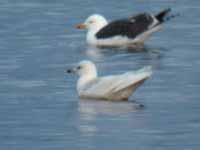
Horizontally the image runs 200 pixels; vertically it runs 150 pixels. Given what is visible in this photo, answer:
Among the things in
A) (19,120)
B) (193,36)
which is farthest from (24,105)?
(193,36)

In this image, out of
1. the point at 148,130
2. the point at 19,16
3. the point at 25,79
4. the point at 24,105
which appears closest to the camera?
the point at 148,130

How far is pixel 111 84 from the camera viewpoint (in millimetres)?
17844

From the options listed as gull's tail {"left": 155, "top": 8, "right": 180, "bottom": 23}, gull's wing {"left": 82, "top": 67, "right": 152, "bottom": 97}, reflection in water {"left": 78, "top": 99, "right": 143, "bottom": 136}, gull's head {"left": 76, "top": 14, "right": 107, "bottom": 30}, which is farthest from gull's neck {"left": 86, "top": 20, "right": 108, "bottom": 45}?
reflection in water {"left": 78, "top": 99, "right": 143, "bottom": 136}

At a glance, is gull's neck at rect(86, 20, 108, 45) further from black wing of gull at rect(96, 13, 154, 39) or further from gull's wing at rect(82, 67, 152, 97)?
gull's wing at rect(82, 67, 152, 97)

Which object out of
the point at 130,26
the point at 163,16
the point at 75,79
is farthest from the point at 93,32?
the point at 75,79

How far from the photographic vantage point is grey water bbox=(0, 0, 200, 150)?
15.4 meters

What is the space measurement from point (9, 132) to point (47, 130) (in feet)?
1.40

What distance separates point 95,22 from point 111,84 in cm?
613

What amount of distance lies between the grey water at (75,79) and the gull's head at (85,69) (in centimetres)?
26

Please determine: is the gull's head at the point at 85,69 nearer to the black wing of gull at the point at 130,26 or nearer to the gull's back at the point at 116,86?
the gull's back at the point at 116,86

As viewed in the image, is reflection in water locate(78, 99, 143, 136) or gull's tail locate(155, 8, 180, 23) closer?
reflection in water locate(78, 99, 143, 136)

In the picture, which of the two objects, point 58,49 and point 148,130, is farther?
point 58,49

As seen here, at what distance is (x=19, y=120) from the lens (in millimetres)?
16391

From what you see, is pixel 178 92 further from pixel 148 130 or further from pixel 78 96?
pixel 148 130
